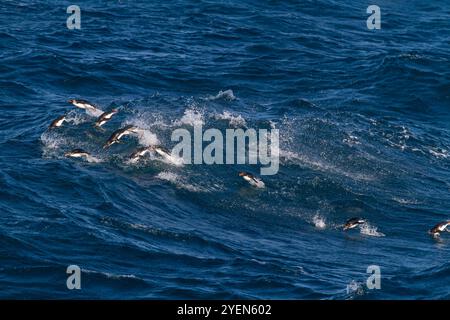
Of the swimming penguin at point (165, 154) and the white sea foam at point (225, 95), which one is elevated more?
the white sea foam at point (225, 95)

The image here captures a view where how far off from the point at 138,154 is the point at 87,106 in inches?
203

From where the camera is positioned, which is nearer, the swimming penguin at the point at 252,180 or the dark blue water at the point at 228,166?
the dark blue water at the point at 228,166

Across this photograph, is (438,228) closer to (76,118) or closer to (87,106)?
(87,106)

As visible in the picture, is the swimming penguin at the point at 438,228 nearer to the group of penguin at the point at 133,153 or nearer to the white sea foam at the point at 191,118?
the group of penguin at the point at 133,153

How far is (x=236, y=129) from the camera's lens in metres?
47.4

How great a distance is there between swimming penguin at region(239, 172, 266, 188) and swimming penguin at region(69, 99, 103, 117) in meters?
8.37

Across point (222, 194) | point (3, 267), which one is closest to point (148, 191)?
point (222, 194)

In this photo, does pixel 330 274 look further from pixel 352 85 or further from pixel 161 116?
pixel 352 85

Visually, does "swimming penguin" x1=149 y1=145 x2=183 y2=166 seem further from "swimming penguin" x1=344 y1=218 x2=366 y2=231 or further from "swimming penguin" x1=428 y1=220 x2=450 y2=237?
"swimming penguin" x1=428 y1=220 x2=450 y2=237

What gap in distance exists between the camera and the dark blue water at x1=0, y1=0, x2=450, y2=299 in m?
34.8

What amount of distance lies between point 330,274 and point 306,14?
33481 millimetres

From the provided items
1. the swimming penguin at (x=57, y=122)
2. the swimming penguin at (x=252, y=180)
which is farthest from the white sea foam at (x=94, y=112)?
the swimming penguin at (x=252, y=180)

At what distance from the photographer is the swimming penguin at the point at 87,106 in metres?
47.2
